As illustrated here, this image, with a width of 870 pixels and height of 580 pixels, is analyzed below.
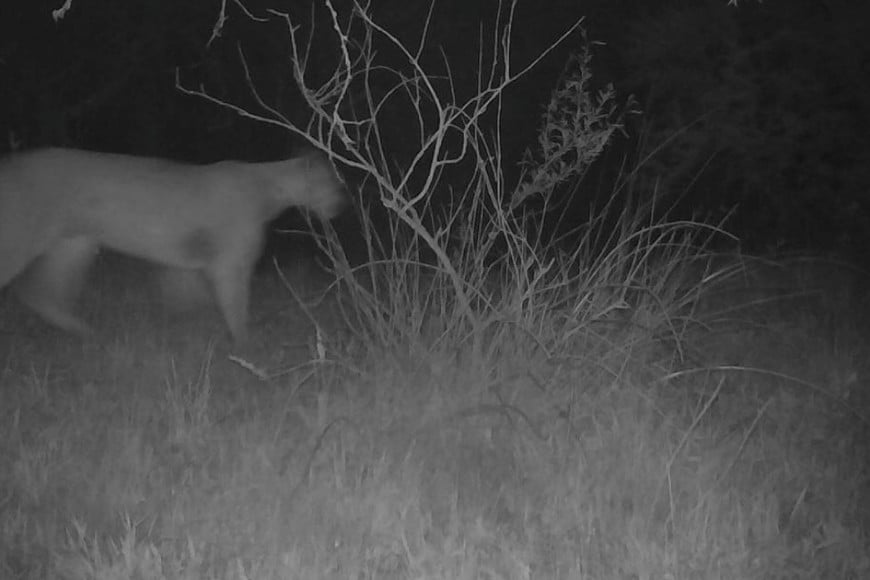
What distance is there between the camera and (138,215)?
24.4 feet

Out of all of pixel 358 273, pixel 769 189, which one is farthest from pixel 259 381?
pixel 769 189

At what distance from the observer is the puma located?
7074 mm

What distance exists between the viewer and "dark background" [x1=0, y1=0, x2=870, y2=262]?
42.0 ft

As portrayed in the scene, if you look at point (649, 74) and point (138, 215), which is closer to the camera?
point (138, 215)

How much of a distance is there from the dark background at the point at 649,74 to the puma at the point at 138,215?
5.10m

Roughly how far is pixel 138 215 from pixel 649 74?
275 inches

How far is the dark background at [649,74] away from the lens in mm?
12812

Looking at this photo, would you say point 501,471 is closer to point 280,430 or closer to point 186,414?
point 280,430

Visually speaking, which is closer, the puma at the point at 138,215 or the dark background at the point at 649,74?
the puma at the point at 138,215

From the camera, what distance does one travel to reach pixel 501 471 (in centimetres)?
453

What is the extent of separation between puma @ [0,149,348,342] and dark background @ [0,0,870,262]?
201 inches

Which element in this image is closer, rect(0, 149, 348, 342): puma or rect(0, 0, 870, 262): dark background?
rect(0, 149, 348, 342): puma

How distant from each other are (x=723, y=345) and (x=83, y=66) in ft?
30.6

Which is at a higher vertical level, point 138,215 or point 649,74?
point 649,74
